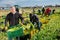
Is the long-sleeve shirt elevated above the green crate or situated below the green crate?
above

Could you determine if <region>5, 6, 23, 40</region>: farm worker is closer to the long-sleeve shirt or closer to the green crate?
the long-sleeve shirt

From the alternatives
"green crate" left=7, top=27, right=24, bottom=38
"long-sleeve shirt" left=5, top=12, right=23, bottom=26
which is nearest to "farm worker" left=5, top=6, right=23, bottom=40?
"long-sleeve shirt" left=5, top=12, right=23, bottom=26

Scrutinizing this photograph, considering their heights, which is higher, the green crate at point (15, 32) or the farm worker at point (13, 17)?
the farm worker at point (13, 17)

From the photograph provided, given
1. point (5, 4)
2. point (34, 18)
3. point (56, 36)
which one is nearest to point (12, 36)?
point (56, 36)

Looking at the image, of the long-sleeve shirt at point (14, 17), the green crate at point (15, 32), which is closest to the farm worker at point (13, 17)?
the long-sleeve shirt at point (14, 17)

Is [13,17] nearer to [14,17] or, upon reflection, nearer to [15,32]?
[14,17]

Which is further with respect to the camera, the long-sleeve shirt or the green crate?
the long-sleeve shirt

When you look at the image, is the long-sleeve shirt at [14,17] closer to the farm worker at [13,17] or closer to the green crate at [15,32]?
the farm worker at [13,17]

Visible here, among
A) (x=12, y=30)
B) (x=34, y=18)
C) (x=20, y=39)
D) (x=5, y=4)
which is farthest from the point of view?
(x=5, y=4)

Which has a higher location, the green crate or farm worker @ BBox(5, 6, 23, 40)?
farm worker @ BBox(5, 6, 23, 40)

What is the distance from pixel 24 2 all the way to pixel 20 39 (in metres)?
39.2

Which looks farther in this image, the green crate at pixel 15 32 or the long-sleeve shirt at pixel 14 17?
the long-sleeve shirt at pixel 14 17

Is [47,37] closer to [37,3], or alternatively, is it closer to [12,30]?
[12,30]

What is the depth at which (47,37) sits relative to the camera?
13.4 meters
